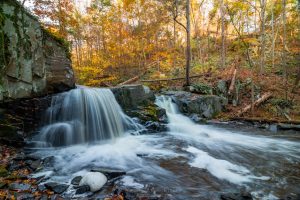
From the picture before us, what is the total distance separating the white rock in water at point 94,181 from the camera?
3.41 meters

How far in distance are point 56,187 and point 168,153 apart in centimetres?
289

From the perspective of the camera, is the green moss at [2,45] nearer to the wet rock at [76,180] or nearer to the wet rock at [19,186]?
the wet rock at [19,186]

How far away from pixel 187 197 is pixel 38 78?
5.55m

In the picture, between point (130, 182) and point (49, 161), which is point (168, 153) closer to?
point (130, 182)

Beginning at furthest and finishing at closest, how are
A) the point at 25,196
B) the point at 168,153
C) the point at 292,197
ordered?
the point at 168,153, the point at 292,197, the point at 25,196

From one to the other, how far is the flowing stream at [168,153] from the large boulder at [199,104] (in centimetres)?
101

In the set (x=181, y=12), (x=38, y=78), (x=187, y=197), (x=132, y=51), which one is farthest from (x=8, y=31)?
(x=181, y=12)

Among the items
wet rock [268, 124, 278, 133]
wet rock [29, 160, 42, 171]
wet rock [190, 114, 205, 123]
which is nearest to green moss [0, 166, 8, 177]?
wet rock [29, 160, 42, 171]

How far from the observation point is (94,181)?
3.48m

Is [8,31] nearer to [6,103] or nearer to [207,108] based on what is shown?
[6,103]

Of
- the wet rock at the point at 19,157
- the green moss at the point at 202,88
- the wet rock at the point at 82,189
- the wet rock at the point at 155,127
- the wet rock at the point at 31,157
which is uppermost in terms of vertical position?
the green moss at the point at 202,88

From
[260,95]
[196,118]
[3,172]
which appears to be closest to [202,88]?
[196,118]

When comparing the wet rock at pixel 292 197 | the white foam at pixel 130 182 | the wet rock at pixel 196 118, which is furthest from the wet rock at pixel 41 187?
the wet rock at pixel 196 118

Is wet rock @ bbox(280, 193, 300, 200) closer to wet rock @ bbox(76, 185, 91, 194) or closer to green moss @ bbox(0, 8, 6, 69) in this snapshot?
wet rock @ bbox(76, 185, 91, 194)
